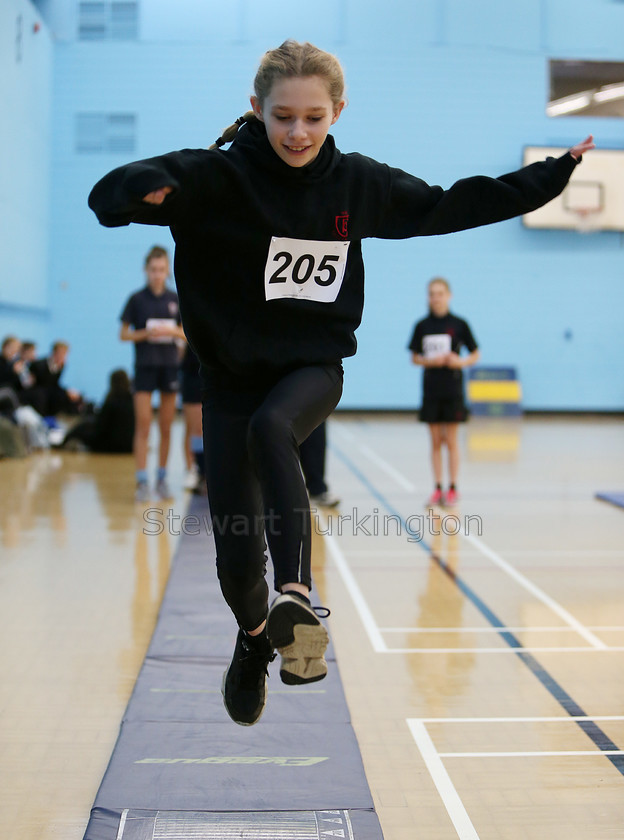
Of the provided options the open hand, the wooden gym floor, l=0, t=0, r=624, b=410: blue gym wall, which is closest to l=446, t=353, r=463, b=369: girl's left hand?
the wooden gym floor

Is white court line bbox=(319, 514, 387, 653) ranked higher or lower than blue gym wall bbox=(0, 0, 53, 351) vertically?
lower

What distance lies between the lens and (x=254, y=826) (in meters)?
2.07

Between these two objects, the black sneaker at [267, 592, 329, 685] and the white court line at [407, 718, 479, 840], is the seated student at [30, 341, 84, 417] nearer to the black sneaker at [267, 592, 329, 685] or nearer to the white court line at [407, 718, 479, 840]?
the white court line at [407, 718, 479, 840]

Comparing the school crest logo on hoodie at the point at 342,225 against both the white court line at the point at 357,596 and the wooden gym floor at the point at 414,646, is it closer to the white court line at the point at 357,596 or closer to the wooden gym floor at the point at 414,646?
the wooden gym floor at the point at 414,646

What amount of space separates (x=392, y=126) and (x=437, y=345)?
8.04 meters

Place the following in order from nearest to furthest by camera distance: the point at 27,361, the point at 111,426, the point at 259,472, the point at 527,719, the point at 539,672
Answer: the point at 259,472
the point at 527,719
the point at 539,672
the point at 111,426
the point at 27,361

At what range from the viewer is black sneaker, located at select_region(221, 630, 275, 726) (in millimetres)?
2203

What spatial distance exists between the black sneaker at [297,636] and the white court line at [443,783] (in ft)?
2.05

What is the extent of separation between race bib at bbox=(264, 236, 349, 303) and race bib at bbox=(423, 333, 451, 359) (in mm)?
4340

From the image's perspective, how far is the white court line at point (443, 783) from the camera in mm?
2117

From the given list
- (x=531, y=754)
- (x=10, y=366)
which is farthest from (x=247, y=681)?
(x=10, y=366)

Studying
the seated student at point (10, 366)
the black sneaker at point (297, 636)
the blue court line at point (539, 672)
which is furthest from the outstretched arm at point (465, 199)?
the seated student at point (10, 366)

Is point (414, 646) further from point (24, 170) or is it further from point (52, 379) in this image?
point (24, 170)

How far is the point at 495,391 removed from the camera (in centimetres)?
1387
